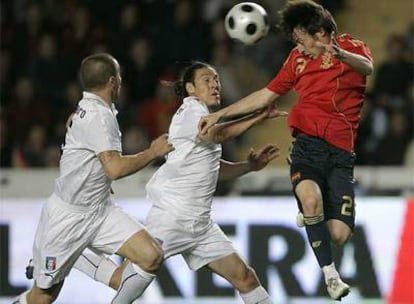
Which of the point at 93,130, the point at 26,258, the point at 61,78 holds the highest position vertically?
the point at 93,130

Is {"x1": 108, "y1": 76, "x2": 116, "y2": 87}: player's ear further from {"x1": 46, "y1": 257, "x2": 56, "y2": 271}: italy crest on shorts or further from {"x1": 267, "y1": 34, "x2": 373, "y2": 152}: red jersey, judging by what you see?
{"x1": 46, "y1": 257, "x2": 56, "y2": 271}: italy crest on shorts

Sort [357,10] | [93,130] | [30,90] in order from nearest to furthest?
[93,130] → [30,90] → [357,10]

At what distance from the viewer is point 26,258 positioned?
13.2 meters

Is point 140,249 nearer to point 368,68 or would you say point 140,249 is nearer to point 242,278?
point 242,278

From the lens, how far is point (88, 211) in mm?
9648

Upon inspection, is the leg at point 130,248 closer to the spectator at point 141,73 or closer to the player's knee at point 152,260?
the player's knee at point 152,260

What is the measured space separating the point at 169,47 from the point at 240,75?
777mm

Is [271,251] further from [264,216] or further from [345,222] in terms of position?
[345,222]

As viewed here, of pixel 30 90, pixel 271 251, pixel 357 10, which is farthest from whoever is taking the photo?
pixel 357 10

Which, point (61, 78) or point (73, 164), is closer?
point (73, 164)

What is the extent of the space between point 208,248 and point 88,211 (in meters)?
0.82

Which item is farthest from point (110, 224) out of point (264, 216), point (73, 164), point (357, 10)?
point (357, 10)

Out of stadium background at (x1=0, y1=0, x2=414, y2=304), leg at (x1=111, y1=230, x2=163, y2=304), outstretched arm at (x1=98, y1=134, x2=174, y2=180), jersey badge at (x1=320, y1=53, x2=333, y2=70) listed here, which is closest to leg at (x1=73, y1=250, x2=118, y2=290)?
leg at (x1=111, y1=230, x2=163, y2=304)

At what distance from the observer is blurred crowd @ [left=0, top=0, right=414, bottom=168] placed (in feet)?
48.0
